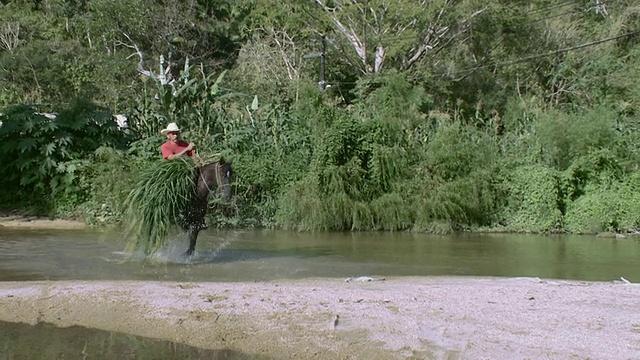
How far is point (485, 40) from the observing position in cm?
3203

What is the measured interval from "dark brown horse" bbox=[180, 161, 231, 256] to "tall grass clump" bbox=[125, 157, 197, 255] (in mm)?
109

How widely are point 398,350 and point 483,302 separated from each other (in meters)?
1.88

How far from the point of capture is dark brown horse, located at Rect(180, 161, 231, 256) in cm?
1048

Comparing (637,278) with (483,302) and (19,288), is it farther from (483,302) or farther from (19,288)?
(19,288)

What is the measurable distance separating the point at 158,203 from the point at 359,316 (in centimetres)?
433

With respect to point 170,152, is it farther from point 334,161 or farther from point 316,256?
point 334,161

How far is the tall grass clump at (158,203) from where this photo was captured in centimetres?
1046

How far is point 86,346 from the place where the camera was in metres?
6.71

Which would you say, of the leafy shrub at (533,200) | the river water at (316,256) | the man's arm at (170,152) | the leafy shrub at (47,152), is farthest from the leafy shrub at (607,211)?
the leafy shrub at (47,152)

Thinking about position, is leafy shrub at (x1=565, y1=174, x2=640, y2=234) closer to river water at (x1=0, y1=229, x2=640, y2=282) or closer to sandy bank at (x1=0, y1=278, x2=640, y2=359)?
river water at (x1=0, y1=229, x2=640, y2=282)

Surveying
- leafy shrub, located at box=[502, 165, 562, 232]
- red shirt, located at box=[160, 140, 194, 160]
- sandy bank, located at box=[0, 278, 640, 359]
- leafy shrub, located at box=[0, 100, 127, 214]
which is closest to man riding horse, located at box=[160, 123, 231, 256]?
red shirt, located at box=[160, 140, 194, 160]

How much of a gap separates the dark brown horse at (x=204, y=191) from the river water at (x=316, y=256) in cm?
28

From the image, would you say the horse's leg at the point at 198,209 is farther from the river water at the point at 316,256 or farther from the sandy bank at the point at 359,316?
the sandy bank at the point at 359,316

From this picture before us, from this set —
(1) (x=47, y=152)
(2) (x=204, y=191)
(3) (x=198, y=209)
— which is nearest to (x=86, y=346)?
(2) (x=204, y=191)
